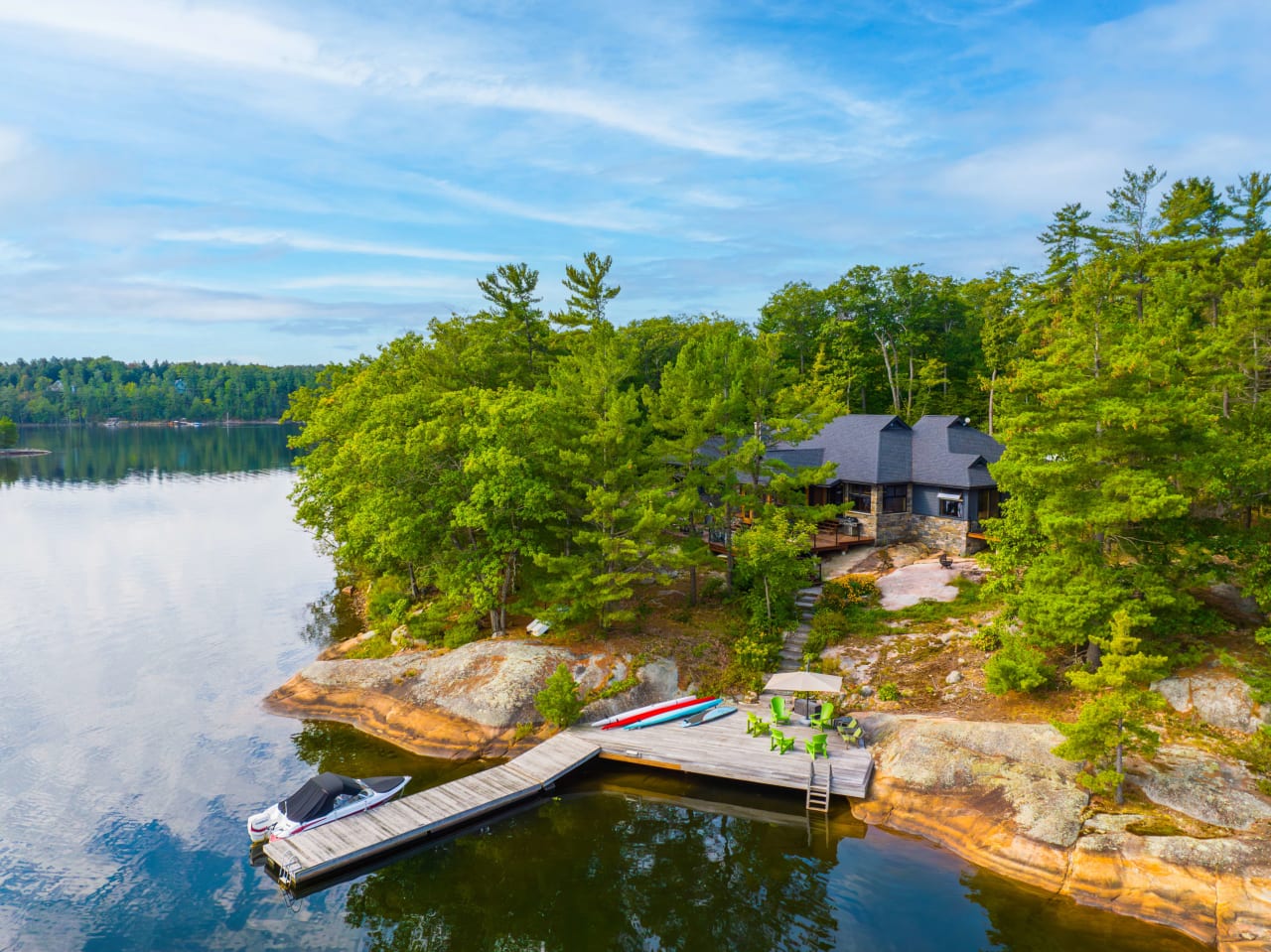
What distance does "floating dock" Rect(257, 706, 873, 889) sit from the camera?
18.9 m

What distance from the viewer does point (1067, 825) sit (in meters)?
17.9

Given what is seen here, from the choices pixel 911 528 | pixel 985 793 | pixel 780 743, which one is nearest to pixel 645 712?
pixel 780 743

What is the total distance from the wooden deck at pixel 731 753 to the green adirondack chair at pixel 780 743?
0.49 feet

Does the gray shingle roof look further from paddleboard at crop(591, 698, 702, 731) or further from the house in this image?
paddleboard at crop(591, 698, 702, 731)

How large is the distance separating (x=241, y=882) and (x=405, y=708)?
8616 mm

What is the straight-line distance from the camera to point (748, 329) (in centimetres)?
8775

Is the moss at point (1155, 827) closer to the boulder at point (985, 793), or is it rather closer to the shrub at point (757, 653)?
the boulder at point (985, 793)

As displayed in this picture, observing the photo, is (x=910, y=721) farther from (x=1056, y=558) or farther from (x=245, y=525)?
(x=245, y=525)

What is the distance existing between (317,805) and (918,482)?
30773 mm

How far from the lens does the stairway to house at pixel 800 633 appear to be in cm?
2781

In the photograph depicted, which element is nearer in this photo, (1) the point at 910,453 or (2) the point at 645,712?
(2) the point at 645,712

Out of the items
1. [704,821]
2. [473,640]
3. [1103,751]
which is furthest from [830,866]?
[473,640]

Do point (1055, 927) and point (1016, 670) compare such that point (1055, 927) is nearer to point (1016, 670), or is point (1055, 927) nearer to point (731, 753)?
point (1016, 670)

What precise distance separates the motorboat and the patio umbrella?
12153mm
